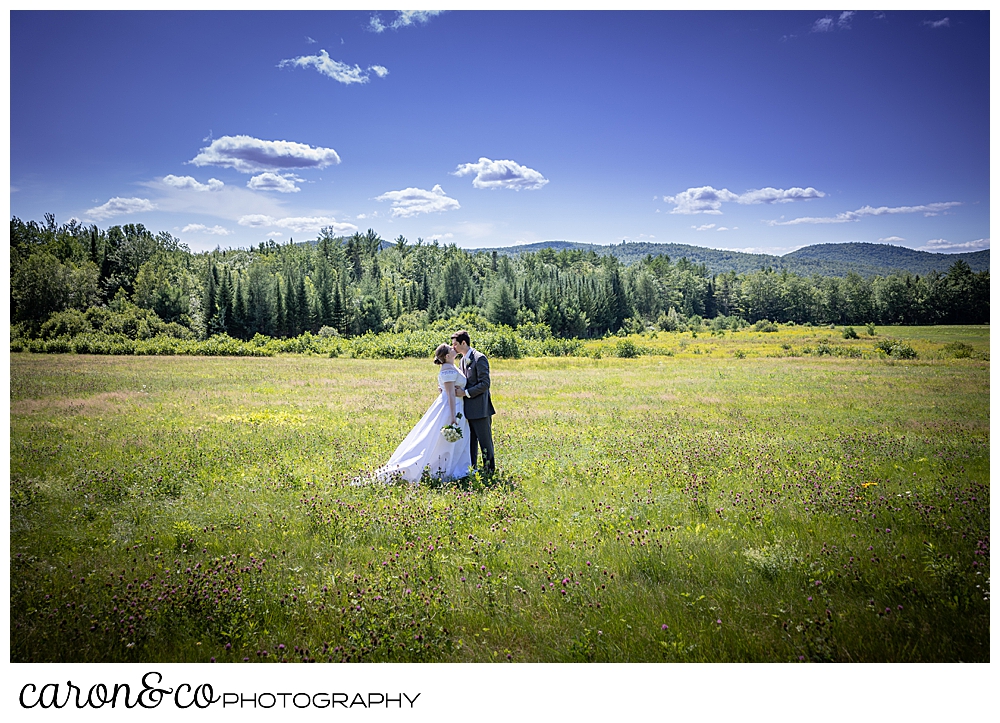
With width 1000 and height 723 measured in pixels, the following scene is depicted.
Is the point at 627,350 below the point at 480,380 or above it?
below

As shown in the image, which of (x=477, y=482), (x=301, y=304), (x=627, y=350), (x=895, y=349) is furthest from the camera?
(x=627, y=350)

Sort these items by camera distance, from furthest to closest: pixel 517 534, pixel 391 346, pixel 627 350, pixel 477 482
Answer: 1. pixel 627 350
2. pixel 391 346
3. pixel 477 482
4. pixel 517 534

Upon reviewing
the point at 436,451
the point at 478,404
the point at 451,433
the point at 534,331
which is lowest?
the point at 436,451

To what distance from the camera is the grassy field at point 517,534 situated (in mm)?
3473

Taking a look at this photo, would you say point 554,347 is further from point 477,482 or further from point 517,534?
point 517,534

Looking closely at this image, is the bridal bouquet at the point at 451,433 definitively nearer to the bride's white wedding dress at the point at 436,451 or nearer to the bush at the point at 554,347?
the bride's white wedding dress at the point at 436,451

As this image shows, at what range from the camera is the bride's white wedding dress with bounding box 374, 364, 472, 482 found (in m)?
5.60

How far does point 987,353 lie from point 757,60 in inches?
208

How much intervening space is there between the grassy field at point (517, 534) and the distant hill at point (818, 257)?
3.73ft

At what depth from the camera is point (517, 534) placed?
4.43 meters

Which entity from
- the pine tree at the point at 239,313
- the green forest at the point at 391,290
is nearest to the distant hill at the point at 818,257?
the green forest at the point at 391,290

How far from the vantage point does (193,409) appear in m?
8.38

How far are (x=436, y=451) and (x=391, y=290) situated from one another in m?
9.02

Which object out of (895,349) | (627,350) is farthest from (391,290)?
(895,349)
